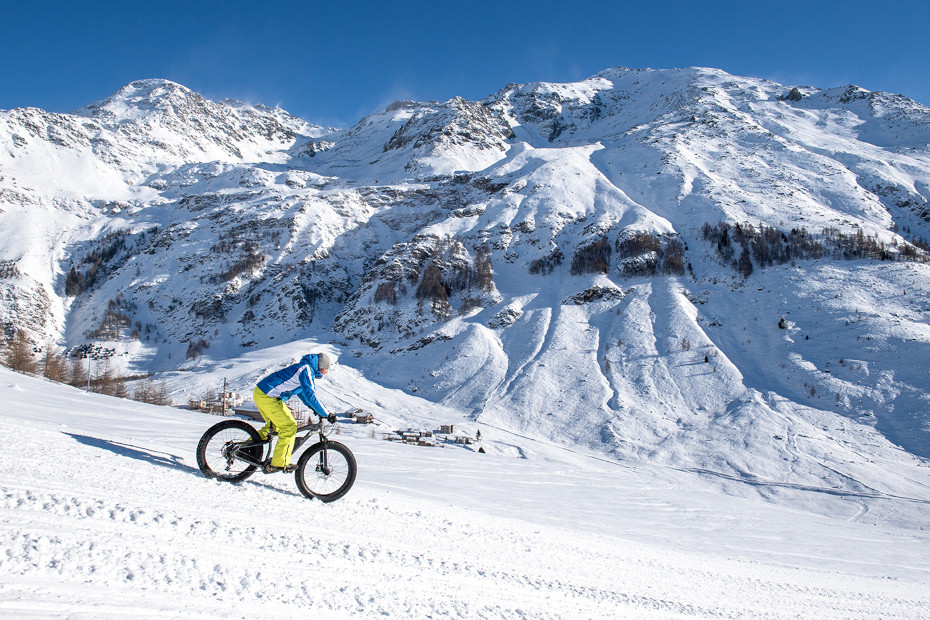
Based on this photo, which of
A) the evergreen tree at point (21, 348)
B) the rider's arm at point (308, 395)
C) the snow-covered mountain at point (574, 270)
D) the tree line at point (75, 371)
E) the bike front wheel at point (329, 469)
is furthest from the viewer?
the evergreen tree at point (21, 348)

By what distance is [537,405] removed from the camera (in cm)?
3097

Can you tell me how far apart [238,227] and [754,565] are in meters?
77.7

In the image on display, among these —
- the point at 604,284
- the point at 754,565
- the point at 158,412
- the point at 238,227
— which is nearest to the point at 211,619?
the point at 754,565

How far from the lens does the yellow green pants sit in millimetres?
5887

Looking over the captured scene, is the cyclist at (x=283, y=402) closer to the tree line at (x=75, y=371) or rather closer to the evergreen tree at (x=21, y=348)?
the tree line at (x=75, y=371)

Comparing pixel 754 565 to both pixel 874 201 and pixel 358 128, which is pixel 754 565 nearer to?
pixel 874 201

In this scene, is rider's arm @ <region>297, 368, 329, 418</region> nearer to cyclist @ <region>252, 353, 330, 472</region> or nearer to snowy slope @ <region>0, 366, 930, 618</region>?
cyclist @ <region>252, 353, 330, 472</region>

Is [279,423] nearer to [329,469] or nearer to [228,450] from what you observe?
[228,450]

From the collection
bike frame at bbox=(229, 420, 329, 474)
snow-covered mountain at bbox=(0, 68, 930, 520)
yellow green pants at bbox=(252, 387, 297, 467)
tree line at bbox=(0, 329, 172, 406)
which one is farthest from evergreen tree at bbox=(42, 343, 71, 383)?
yellow green pants at bbox=(252, 387, 297, 467)

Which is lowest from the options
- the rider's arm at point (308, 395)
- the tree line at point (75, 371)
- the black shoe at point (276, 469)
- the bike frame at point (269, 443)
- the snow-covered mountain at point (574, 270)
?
the tree line at point (75, 371)

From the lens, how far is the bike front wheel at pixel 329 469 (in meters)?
5.95

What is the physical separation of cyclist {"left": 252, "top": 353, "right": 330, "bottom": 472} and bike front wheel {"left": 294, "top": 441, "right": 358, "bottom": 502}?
0.29m

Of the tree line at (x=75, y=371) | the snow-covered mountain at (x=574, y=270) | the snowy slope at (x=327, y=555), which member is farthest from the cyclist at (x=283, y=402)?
the tree line at (x=75, y=371)

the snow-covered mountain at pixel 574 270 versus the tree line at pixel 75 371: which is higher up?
the snow-covered mountain at pixel 574 270
